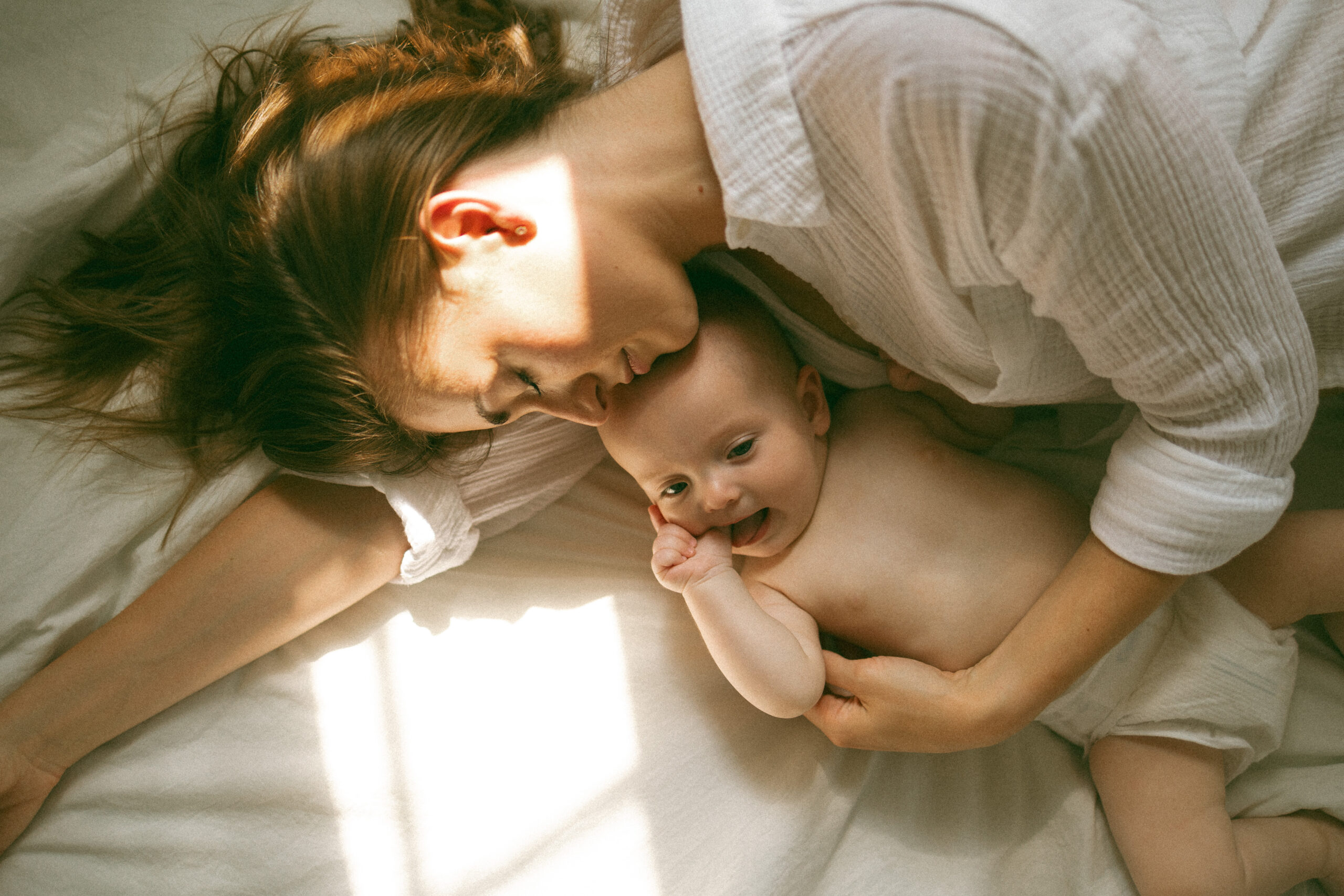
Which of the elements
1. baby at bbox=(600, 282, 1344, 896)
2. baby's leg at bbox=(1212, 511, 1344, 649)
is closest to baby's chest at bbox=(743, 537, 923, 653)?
baby at bbox=(600, 282, 1344, 896)

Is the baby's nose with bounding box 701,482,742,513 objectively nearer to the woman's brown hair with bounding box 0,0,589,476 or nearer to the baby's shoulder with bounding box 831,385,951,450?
the baby's shoulder with bounding box 831,385,951,450

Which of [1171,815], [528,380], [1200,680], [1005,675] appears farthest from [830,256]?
[1171,815]

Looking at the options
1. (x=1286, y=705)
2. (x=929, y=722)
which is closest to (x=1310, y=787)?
(x=1286, y=705)

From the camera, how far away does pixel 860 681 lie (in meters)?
1.01

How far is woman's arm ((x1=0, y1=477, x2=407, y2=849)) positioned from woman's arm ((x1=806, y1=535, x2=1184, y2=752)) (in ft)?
1.93

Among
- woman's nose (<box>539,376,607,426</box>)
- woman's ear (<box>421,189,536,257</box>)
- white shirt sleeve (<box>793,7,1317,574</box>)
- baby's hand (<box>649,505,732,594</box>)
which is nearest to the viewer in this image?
white shirt sleeve (<box>793,7,1317,574</box>)

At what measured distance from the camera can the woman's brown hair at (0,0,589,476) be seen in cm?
82

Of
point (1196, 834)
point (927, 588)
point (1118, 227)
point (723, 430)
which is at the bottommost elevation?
point (1196, 834)

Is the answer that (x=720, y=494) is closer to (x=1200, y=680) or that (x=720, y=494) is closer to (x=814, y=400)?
(x=814, y=400)

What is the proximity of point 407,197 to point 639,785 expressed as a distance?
0.73 m

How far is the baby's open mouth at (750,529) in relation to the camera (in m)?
1.04

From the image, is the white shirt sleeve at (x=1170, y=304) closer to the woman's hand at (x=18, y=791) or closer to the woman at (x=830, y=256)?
the woman at (x=830, y=256)

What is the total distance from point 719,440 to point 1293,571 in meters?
0.67

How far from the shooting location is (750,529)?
1062mm
